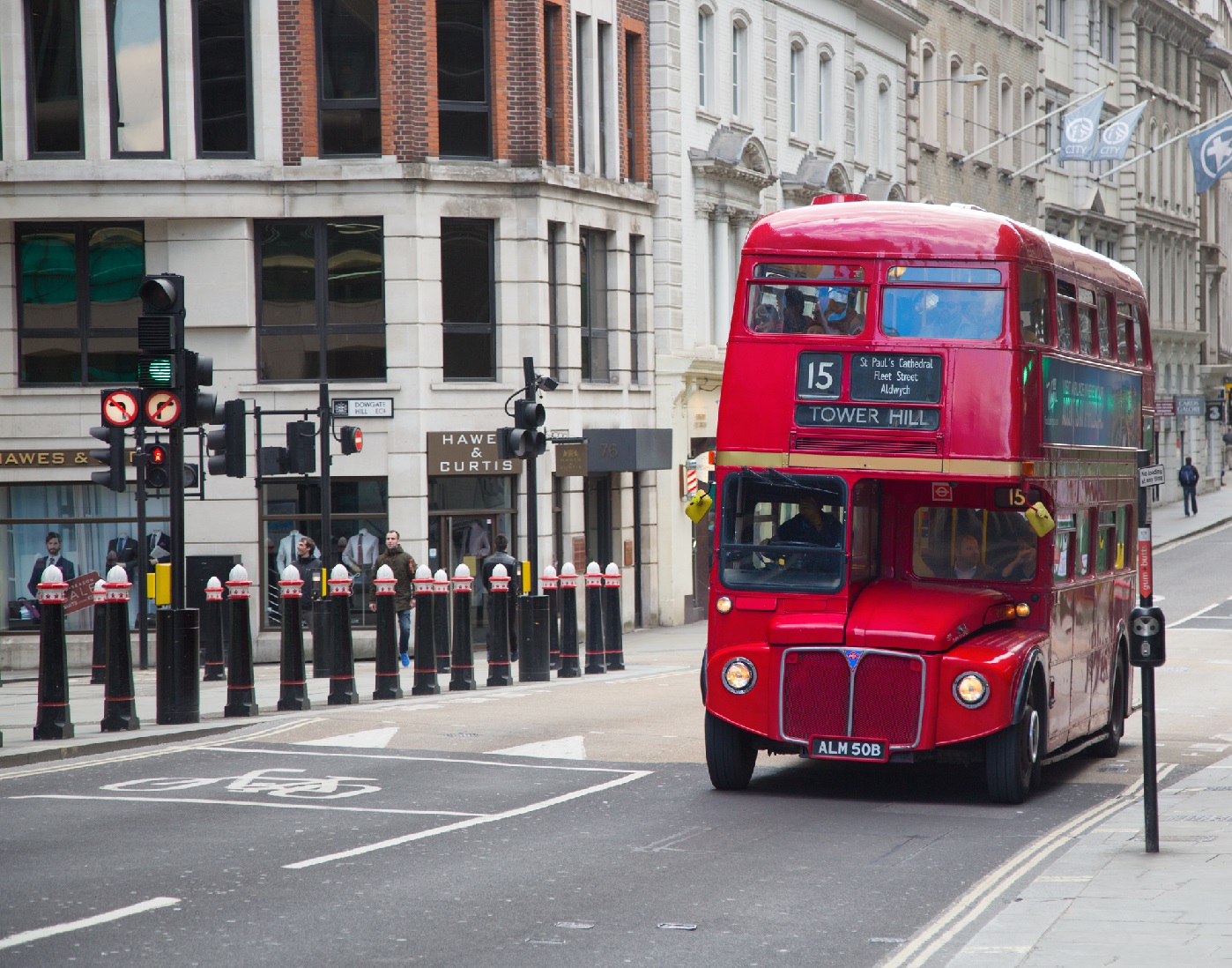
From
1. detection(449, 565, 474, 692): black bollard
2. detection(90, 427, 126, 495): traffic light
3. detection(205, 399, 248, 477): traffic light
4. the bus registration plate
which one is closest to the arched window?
detection(449, 565, 474, 692): black bollard

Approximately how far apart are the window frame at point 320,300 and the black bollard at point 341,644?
979 centimetres

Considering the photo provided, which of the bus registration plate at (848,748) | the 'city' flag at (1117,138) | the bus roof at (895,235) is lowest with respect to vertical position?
the bus registration plate at (848,748)

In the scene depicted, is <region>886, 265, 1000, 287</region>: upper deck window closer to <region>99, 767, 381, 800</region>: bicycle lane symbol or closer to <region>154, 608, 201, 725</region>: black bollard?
<region>99, 767, 381, 800</region>: bicycle lane symbol

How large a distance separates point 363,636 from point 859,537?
17499mm

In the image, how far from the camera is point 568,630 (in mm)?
25734

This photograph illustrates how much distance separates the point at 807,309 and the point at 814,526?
5.01 ft

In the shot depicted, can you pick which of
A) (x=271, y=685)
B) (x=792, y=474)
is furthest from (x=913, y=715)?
(x=271, y=685)

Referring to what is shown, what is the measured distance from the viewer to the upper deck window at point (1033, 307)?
1376cm

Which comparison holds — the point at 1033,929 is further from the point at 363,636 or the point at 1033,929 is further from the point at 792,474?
the point at 363,636

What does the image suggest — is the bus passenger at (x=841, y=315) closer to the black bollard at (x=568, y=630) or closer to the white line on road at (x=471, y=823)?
the white line on road at (x=471, y=823)

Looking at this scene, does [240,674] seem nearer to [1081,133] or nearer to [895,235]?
[895,235]

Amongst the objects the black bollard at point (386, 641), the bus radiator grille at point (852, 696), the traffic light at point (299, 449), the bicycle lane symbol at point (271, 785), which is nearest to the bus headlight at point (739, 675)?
the bus radiator grille at point (852, 696)

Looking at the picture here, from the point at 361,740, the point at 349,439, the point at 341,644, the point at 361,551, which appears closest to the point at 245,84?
the point at 349,439

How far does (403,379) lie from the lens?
30594 mm
